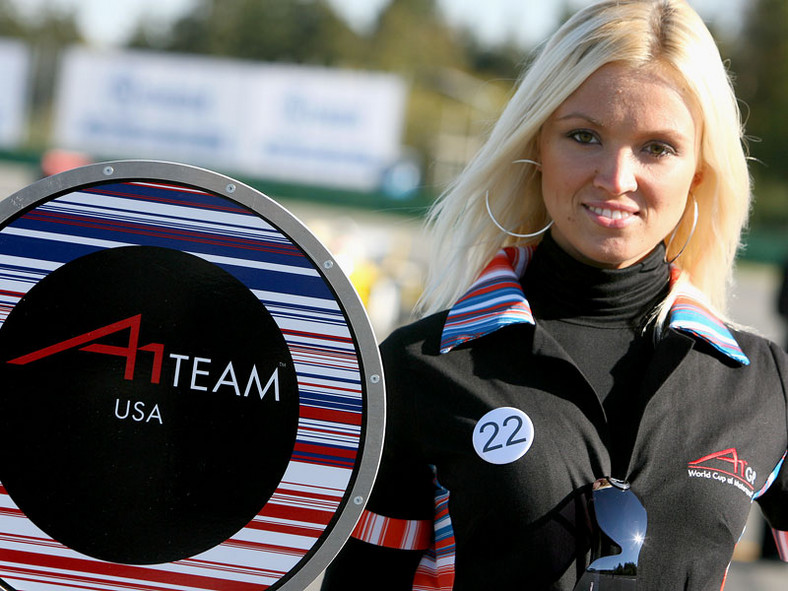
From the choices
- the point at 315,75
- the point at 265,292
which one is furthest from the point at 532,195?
the point at 315,75

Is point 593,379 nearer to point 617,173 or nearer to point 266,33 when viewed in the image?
point 617,173

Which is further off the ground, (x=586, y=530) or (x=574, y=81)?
(x=574, y=81)

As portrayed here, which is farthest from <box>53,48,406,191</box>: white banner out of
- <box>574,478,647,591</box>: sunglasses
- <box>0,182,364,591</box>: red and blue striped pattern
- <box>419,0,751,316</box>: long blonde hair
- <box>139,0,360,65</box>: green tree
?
<box>139,0,360,65</box>: green tree

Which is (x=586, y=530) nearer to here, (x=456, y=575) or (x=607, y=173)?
(x=456, y=575)

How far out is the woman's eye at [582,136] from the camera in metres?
1.97

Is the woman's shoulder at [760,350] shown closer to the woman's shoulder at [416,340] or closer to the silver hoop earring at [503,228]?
the silver hoop earring at [503,228]

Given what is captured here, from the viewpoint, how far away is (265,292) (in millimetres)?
1527

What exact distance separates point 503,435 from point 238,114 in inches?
874

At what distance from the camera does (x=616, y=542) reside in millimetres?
1765

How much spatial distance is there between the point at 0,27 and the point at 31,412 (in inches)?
3412

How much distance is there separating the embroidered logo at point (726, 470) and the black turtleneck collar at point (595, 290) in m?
0.32

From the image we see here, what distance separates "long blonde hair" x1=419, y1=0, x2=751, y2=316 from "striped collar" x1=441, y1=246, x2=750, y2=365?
68 mm

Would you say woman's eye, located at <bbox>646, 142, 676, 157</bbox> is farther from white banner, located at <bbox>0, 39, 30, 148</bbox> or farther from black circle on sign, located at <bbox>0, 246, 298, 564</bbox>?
white banner, located at <bbox>0, 39, 30, 148</bbox>

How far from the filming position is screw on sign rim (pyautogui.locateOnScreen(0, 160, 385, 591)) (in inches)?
59.5
